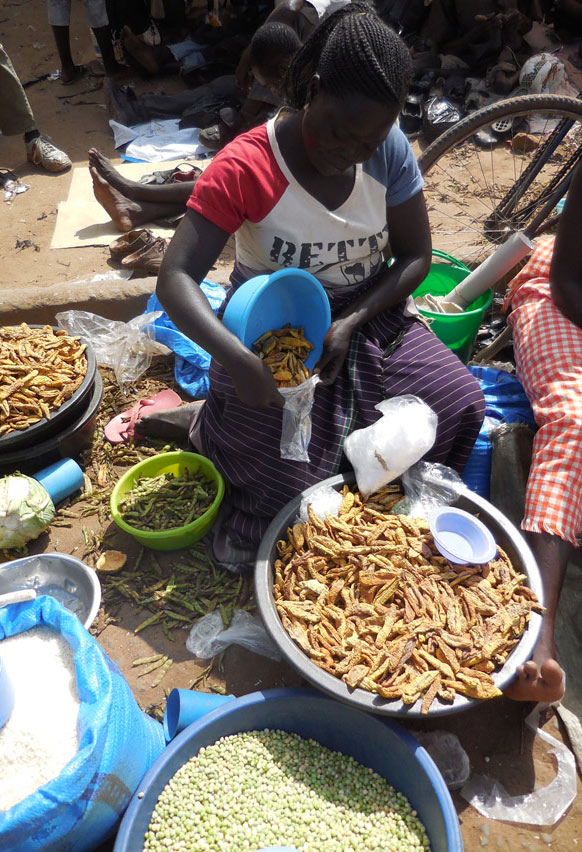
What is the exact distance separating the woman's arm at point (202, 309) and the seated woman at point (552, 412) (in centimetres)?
88

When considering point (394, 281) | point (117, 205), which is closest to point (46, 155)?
point (117, 205)

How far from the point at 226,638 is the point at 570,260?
1.78 m

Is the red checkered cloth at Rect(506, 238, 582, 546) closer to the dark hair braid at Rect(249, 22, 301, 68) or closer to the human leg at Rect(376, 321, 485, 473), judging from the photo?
the human leg at Rect(376, 321, 485, 473)

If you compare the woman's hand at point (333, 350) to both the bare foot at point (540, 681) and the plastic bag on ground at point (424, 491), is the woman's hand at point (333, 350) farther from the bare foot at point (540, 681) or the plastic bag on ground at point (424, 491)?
the bare foot at point (540, 681)

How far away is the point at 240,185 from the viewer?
5.99 feet

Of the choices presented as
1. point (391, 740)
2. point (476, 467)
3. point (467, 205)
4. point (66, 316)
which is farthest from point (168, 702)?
point (467, 205)

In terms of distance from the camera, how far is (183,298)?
179 cm

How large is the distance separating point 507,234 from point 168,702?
10.6 ft

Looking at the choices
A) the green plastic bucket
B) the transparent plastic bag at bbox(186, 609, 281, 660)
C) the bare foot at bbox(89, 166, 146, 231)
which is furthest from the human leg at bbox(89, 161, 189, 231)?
the transparent plastic bag at bbox(186, 609, 281, 660)

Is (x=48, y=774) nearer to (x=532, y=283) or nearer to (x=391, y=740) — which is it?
(x=391, y=740)

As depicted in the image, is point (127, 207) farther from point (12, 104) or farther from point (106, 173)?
point (12, 104)

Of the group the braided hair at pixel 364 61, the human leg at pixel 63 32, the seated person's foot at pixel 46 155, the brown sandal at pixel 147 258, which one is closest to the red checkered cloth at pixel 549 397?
the braided hair at pixel 364 61

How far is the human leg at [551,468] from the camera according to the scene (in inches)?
65.5

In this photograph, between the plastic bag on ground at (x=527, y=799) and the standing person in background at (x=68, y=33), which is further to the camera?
the standing person in background at (x=68, y=33)
